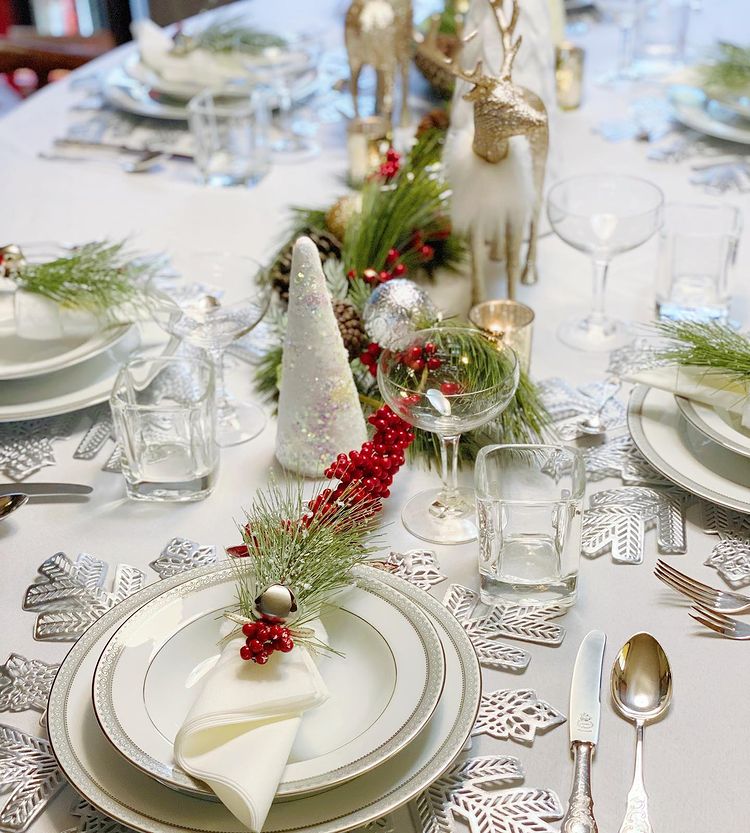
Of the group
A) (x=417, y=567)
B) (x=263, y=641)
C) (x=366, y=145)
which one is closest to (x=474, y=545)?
(x=417, y=567)

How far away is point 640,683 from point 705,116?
1.34m

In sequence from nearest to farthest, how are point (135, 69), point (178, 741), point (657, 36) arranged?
point (178, 741) → point (135, 69) → point (657, 36)

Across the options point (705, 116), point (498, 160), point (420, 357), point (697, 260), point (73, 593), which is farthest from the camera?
point (705, 116)

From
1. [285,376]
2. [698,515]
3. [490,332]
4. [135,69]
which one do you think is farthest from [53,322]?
[135,69]

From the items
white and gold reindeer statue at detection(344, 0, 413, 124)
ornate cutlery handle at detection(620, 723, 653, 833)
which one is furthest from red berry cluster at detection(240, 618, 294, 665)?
white and gold reindeer statue at detection(344, 0, 413, 124)

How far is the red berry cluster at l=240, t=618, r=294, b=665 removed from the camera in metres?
0.66

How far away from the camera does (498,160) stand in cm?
117

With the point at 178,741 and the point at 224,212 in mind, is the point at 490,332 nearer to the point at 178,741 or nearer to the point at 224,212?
the point at 178,741

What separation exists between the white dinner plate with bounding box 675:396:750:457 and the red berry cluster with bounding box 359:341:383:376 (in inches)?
12.4

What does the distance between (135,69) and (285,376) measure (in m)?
1.22

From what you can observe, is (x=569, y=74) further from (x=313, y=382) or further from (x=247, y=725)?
(x=247, y=725)

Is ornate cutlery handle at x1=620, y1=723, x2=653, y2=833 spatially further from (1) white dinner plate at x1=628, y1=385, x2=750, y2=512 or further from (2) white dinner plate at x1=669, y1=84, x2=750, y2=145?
(2) white dinner plate at x1=669, y1=84, x2=750, y2=145

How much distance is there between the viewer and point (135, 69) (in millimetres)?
1950

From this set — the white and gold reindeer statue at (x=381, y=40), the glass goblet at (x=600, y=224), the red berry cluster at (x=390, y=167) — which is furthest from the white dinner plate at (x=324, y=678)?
the white and gold reindeer statue at (x=381, y=40)
